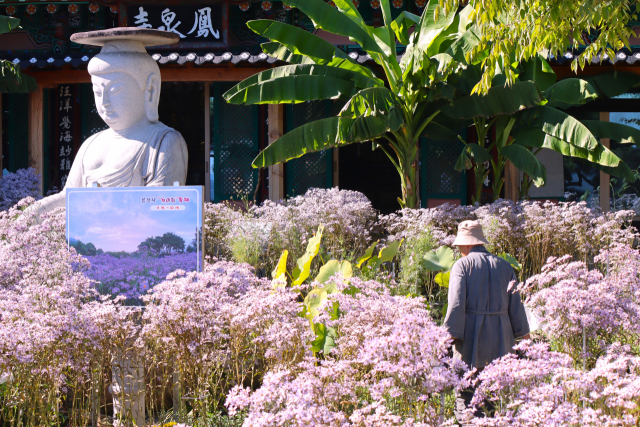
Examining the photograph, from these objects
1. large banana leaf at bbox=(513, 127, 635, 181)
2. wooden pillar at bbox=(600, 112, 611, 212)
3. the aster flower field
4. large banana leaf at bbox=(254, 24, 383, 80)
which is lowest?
the aster flower field

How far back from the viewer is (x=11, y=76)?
944 centimetres

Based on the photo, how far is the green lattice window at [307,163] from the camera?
1107cm

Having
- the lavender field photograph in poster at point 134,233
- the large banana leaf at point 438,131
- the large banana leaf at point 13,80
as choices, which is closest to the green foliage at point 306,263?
the lavender field photograph in poster at point 134,233

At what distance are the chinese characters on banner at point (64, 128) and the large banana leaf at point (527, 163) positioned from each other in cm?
732

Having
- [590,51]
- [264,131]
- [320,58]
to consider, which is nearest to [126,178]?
[320,58]

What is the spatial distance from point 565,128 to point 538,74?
4.85ft

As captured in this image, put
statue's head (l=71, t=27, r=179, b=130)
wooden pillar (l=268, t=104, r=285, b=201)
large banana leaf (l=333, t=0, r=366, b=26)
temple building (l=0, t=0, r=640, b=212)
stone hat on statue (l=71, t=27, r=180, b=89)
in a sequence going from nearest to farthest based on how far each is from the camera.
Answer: stone hat on statue (l=71, t=27, r=180, b=89) < statue's head (l=71, t=27, r=179, b=130) < large banana leaf (l=333, t=0, r=366, b=26) < wooden pillar (l=268, t=104, r=285, b=201) < temple building (l=0, t=0, r=640, b=212)

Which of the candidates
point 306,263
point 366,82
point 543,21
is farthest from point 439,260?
point 366,82

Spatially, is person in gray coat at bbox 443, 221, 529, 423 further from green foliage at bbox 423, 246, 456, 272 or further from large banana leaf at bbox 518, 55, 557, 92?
large banana leaf at bbox 518, 55, 557, 92

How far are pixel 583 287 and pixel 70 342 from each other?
2.91 m

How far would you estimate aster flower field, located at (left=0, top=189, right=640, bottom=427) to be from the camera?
8.64 ft

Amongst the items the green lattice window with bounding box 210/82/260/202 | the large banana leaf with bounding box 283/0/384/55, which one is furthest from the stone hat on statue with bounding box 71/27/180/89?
the green lattice window with bounding box 210/82/260/202

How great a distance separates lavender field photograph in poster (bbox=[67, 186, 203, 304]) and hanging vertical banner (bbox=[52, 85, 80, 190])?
645 cm

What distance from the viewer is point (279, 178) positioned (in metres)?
10.2
